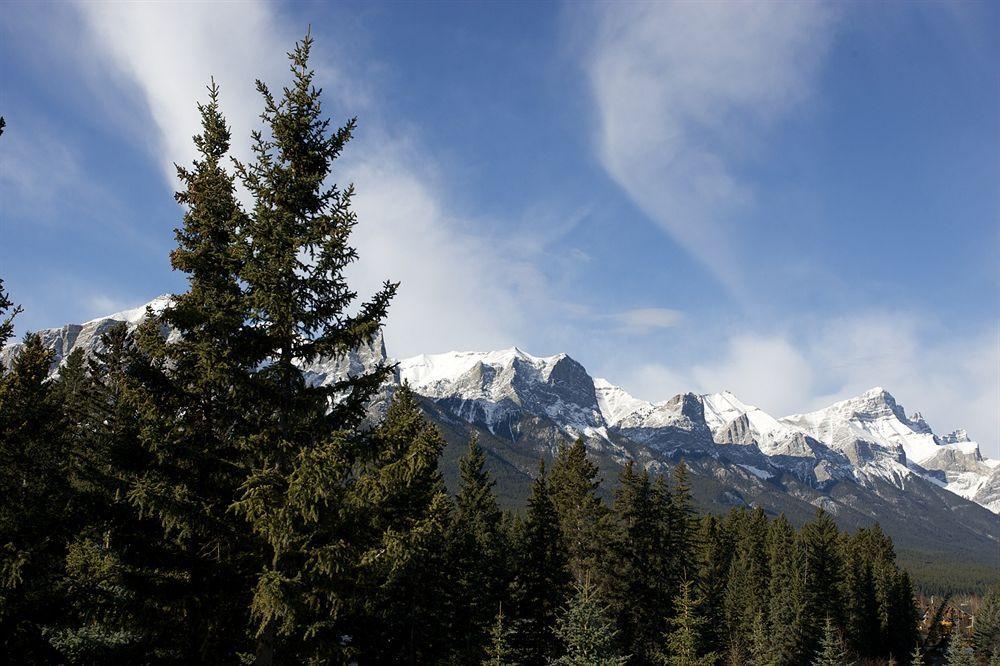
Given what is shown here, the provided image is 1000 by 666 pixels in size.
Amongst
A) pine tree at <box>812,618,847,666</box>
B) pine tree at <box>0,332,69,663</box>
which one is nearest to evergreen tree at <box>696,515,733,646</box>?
pine tree at <box>812,618,847,666</box>

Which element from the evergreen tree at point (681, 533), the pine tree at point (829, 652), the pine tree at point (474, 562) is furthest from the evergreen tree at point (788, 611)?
the pine tree at point (474, 562)

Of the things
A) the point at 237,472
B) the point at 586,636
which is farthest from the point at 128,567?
the point at 586,636

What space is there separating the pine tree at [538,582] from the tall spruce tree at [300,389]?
27.5 metres

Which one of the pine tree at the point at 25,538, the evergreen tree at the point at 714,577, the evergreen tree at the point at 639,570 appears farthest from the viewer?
the evergreen tree at the point at 714,577

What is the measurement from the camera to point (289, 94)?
1272 centimetres

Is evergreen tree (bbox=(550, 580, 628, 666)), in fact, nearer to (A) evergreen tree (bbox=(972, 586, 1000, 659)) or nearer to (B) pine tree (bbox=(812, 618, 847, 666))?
(B) pine tree (bbox=(812, 618, 847, 666))

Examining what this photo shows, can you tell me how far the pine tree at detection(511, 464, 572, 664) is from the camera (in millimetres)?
37188

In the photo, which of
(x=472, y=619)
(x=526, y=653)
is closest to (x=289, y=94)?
(x=472, y=619)

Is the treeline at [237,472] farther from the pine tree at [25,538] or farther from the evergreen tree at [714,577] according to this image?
the evergreen tree at [714,577]

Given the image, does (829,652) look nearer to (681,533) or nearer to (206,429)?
(681,533)

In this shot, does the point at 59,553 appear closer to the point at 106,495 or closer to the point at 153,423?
the point at 106,495

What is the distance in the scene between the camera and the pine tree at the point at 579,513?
41.4 m

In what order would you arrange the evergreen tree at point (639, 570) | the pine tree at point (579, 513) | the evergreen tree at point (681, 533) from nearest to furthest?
1. the evergreen tree at point (639, 570)
2. the pine tree at point (579, 513)
3. the evergreen tree at point (681, 533)

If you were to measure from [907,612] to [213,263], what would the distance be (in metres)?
100
